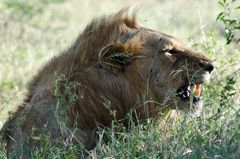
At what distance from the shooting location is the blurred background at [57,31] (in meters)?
8.31

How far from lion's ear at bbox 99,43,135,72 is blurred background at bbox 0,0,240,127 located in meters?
0.34

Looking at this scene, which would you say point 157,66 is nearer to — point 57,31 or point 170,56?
point 170,56

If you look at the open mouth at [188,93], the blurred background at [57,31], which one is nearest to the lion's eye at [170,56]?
the open mouth at [188,93]

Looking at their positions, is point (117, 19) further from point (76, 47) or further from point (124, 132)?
point (124, 132)

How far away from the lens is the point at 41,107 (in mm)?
6492

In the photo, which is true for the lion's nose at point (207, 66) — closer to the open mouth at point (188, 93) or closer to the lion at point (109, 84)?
the lion at point (109, 84)

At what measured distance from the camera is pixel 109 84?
6453 millimetres

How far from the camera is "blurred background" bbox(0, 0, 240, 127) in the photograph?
327 inches

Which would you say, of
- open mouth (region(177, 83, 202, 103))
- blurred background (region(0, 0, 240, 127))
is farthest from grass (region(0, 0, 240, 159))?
open mouth (region(177, 83, 202, 103))

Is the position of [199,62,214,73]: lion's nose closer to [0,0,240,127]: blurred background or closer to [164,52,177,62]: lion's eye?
[164,52,177,62]: lion's eye

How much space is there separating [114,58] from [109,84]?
219mm

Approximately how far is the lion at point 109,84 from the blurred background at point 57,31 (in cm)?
26

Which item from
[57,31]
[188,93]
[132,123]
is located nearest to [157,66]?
[188,93]

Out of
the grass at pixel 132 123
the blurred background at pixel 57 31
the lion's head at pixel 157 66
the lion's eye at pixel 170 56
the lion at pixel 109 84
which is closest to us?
the grass at pixel 132 123
